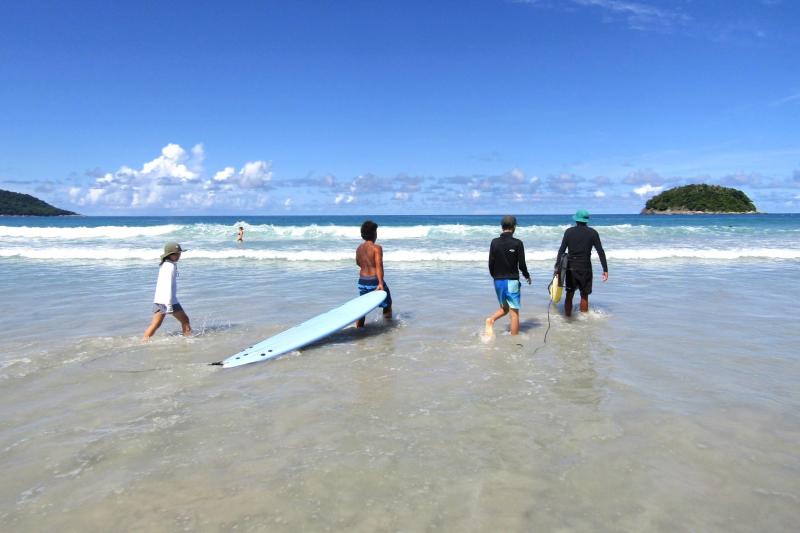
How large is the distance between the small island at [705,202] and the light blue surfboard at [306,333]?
4565 inches

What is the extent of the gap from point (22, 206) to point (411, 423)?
14373cm

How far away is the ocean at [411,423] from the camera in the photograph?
9.45 ft

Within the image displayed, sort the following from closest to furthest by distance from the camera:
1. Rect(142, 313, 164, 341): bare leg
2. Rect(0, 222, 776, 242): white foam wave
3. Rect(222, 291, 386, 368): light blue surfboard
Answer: Rect(222, 291, 386, 368): light blue surfboard < Rect(142, 313, 164, 341): bare leg < Rect(0, 222, 776, 242): white foam wave

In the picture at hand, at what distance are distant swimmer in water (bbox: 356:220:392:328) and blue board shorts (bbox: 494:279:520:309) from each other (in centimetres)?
168

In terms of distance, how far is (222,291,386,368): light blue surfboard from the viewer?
5914 mm

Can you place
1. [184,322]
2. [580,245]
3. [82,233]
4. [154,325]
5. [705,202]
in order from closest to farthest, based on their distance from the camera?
[154,325]
[184,322]
[580,245]
[82,233]
[705,202]

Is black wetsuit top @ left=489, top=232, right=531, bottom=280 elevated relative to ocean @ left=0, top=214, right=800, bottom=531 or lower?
elevated

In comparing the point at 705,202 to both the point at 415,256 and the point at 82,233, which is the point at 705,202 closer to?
the point at 415,256

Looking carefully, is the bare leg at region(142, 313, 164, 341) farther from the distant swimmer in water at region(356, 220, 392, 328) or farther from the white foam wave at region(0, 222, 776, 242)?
the white foam wave at region(0, 222, 776, 242)

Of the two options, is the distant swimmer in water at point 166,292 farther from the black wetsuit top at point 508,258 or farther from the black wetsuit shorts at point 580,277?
the black wetsuit shorts at point 580,277

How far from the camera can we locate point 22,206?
117562mm

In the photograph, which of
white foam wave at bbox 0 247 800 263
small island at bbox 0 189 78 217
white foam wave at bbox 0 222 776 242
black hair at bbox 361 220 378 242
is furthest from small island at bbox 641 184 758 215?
small island at bbox 0 189 78 217

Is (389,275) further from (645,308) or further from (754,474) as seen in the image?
(754,474)

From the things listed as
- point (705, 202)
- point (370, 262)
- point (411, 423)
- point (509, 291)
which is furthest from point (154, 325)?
point (705, 202)
